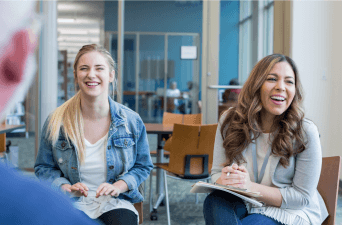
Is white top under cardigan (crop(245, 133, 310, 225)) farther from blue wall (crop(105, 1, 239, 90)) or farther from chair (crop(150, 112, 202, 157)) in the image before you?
blue wall (crop(105, 1, 239, 90))

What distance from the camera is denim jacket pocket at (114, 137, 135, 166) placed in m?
1.63

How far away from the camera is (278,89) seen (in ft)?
5.40

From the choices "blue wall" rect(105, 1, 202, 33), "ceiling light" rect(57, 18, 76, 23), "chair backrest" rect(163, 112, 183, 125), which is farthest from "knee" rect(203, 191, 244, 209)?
"blue wall" rect(105, 1, 202, 33)

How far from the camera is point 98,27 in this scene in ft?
16.6

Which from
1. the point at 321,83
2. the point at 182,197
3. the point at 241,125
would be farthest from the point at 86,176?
the point at 321,83

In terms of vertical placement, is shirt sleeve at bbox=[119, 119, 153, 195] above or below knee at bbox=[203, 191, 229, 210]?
above

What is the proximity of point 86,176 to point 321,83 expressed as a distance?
3532 millimetres

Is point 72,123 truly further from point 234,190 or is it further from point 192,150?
point 192,150

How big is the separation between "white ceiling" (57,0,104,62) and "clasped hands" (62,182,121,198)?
3413 millimetres

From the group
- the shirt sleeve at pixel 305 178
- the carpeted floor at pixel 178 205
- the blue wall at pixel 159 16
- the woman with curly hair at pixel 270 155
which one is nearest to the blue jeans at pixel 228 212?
the woman with curly hair at pixel 270 155

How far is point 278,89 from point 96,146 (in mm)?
885

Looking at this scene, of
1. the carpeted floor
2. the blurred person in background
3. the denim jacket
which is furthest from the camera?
the carpeted floor

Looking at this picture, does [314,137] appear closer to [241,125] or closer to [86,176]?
[241,125]

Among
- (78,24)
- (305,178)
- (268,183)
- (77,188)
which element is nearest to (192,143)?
(268,183)
